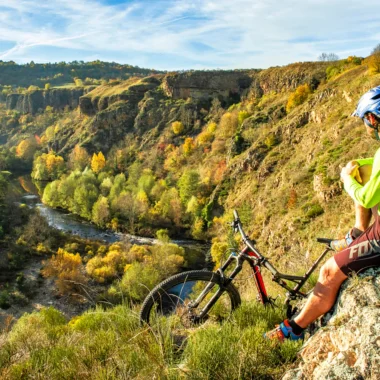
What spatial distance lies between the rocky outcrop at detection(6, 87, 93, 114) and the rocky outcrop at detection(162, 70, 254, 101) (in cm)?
5476

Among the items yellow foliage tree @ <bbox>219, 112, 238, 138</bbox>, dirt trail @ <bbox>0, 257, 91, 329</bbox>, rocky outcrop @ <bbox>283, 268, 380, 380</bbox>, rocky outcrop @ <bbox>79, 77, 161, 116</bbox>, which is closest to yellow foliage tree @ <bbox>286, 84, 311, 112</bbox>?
yellow foliage tree @ <bbox>219, 112, 238, 138</bbox>

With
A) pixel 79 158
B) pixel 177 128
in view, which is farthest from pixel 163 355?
pixel 79 158

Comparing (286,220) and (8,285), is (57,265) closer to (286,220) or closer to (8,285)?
(8,285)

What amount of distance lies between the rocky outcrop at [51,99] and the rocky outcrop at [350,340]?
469ft

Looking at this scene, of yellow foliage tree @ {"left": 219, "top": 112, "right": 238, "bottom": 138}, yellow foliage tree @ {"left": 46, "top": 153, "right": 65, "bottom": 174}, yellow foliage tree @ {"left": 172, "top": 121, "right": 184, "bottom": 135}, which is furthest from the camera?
yellow foliage tree @ {"left": 172, "top": 121, "right": 184, "bottom": 135}

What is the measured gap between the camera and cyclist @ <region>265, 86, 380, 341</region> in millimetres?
2877

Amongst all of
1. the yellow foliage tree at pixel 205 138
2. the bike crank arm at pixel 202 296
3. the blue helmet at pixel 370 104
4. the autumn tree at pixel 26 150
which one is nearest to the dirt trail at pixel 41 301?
the bike crank arm at pixel 202 296

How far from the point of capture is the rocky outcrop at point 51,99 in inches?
5271

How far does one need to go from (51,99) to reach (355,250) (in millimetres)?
151887

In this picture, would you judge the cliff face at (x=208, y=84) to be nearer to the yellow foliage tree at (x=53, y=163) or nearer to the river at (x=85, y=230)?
the yellow foliage tree at (x=53, y=163)

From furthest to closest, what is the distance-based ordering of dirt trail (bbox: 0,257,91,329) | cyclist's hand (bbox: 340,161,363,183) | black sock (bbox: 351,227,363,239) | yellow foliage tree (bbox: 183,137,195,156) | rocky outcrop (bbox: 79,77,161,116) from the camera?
rocky outcrop (bbox: 79,77,161,116), yellow foliage tree (bbox: 183,137,195,156), dirt trail (bbox: 0,257,91,329), black sock (bbox: 351,227,363,239), cyclist's hand (bbox: 340,161,363,183)

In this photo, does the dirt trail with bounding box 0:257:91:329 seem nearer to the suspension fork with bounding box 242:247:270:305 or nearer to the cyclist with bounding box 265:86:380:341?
the suspension fork with bounding box 242:247:270:305

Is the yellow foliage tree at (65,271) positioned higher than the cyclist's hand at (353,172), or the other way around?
the cyclist's hand at (353,172)

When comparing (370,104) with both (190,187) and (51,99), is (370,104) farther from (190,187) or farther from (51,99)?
(51,99)
